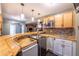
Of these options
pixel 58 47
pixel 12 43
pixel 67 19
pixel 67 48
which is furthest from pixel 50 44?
pixel 12 43

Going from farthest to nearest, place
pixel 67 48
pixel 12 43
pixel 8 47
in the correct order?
pixel 67 48, pixel 12 43, pixel 8 47

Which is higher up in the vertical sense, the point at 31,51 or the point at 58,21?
the point at 58,21

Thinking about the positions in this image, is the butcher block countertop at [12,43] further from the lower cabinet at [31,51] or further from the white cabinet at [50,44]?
the white cabinet at [50,44]

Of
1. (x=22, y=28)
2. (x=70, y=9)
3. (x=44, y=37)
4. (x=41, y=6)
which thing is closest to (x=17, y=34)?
(x=22, y=28)

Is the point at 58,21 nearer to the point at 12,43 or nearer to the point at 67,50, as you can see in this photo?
the point at 67,50

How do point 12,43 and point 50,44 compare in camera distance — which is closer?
point 12,43

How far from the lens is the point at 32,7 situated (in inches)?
50.3

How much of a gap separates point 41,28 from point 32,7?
306 mm

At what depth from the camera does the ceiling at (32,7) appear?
1.23 meters

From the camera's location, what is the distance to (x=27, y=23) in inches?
50.7

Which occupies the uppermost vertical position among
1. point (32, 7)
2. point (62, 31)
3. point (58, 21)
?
point (32, 7)

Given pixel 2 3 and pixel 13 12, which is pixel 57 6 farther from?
pixel 2 3

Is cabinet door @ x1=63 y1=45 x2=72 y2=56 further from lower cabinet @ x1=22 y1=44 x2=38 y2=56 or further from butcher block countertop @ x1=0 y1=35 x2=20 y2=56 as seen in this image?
butcher block countertop @ x1=0 y1=35 x2=20 y2=56

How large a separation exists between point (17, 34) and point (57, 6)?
64 centimetres
